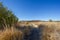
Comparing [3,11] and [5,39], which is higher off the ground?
[3,11]

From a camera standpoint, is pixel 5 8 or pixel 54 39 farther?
pixel 5 8

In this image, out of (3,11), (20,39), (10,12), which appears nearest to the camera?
(20,39)

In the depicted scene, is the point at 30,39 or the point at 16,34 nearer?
the point at 16,34

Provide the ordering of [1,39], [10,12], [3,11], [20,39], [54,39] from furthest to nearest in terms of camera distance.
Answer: [10,12], [3,11], [54,39], [20,39], [1,39]

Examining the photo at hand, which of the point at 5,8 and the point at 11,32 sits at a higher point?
the point at 5,8

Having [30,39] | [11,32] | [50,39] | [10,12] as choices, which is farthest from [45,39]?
[10,12]

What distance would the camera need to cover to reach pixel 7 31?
997 cm

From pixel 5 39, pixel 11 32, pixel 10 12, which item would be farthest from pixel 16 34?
pixel 10 12

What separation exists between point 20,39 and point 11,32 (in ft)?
2.01

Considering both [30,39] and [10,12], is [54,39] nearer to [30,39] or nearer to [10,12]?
[30,39]

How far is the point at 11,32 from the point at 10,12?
26.7 ft

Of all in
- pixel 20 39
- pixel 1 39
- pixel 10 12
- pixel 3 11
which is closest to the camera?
pixel 1 39

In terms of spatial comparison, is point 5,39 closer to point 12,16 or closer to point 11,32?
point 11,32

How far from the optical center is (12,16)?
18.6 meters
